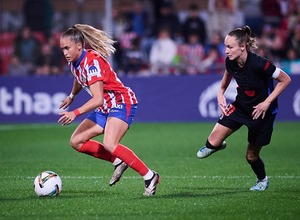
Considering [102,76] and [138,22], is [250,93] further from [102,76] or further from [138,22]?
[138,22]

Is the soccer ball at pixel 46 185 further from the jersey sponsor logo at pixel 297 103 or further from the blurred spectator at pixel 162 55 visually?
the blurred spectator at pixel 162 55

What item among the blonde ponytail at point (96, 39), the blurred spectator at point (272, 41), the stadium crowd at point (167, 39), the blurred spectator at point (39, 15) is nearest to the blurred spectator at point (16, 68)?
the stadium crowd at point (167, 39)

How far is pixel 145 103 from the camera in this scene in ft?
63.3

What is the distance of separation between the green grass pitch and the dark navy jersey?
1.07 meters

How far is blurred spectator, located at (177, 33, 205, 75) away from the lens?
66.2 feet

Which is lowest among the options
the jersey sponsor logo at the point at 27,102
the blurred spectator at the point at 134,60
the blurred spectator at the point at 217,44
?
the jersey sponsor logo at the point at 27,102

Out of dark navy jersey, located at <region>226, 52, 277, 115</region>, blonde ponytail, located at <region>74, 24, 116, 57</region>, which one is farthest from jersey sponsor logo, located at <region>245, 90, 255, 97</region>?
blonde ponytail, located at <region>74, 24, 116, 57</region>

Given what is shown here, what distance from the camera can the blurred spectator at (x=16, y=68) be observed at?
2066 cm

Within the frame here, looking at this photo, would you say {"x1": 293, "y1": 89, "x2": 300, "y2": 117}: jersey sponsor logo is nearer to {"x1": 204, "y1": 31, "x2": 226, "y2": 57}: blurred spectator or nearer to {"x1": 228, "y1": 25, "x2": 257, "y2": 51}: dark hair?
{"x1": 204, "y1": 31, "x2": 226, "y2": 57}: blurred spectator

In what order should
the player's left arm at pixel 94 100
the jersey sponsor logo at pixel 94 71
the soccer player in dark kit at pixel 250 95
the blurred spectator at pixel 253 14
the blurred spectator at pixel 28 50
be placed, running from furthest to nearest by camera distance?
the blurred spectator at pixel 253 14 → the blurred spectator at pixel 28 50 → the soccer player in dark kit at pixel 250 95 → the jersey sponsor logo at pixel 94 71 → the player's left arm at pixel 94 100

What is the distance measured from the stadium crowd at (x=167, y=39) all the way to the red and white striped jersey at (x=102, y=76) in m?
11.2

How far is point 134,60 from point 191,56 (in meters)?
1.57

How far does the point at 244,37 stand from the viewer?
8875 mm

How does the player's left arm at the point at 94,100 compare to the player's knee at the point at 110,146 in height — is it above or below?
above
